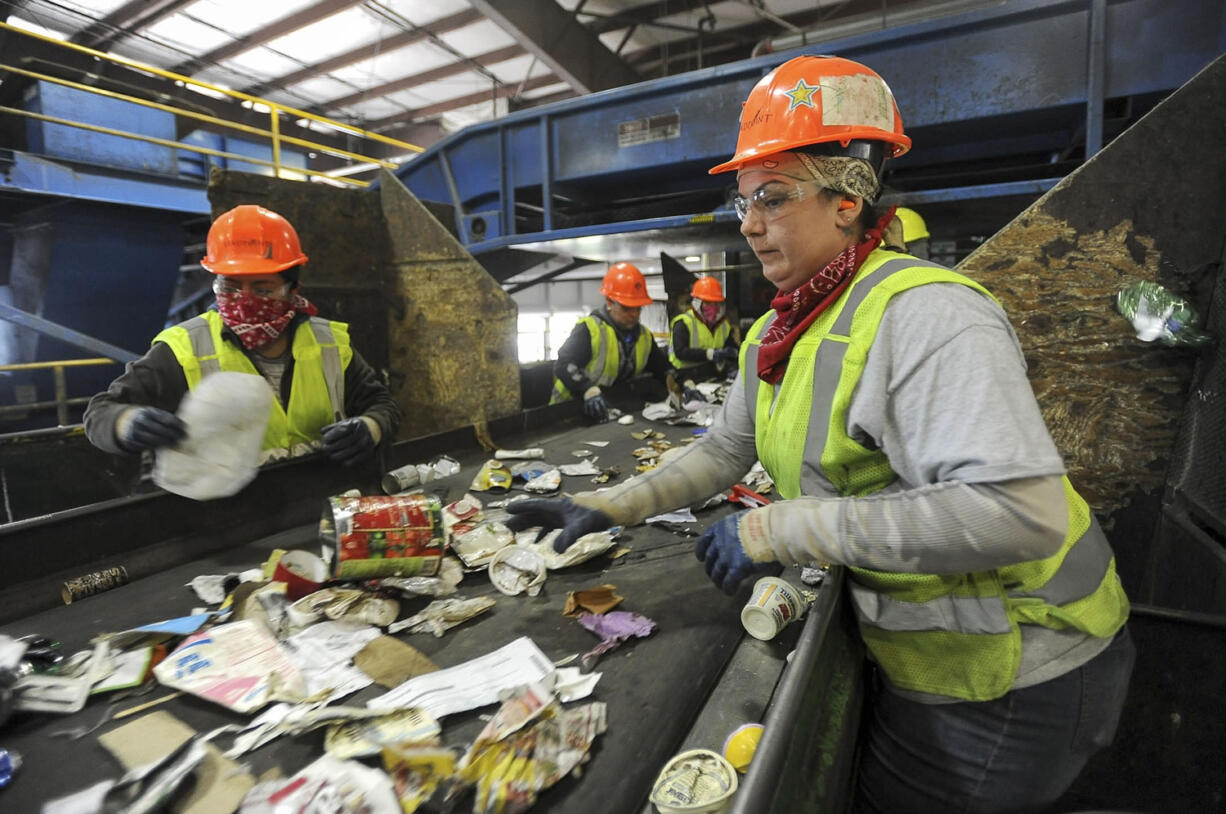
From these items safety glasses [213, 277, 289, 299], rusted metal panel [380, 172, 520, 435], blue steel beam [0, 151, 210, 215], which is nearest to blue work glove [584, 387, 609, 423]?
rusted metal panel [380, 172, 520, 435]

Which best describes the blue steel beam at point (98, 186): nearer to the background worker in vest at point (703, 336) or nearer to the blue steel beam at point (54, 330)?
the blue steel beam at point (54, 330)

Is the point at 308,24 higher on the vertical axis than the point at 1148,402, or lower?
higher

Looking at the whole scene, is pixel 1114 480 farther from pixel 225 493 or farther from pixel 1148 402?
pixel 225 493

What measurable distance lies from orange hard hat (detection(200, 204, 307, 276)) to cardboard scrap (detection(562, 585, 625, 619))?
5.83 feet

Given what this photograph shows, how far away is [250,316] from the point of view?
92.3 inches

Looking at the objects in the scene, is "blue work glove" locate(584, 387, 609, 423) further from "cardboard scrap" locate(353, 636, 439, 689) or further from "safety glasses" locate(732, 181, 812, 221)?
"safety glasses" locate(732, 181, 812, 221)

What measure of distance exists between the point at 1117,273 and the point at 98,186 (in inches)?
330

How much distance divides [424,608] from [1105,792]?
2.20 meters

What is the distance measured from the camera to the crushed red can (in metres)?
1.59

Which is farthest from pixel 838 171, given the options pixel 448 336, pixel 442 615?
pixel 448 336

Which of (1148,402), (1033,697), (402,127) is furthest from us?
(402,127)

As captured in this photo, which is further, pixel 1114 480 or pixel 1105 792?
pixel 1114 480

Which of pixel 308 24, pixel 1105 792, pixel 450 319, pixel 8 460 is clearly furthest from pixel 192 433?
pixel 308 24

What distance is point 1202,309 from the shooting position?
196 cm
